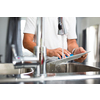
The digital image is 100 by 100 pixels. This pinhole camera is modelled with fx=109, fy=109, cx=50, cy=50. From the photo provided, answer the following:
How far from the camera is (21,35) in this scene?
1.47 m

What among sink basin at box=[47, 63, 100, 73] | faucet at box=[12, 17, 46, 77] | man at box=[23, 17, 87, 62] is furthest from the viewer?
man at box=[23, 17, 87, 62]

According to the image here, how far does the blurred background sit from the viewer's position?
1474mm

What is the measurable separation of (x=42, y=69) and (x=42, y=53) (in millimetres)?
77

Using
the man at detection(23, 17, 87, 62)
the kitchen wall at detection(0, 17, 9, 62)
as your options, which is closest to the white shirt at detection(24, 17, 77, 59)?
the man at detection(23, 17, 87, 62)

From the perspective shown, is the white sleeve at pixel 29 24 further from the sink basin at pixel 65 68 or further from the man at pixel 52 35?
the sink basin at pixel 65 68

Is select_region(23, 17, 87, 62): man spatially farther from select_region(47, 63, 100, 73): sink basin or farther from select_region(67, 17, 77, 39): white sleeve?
select_region(47, 63, 100, 73): sink basin

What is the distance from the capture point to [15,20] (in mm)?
1494

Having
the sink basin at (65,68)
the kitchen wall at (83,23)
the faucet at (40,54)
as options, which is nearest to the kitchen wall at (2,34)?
the sink basin at (65,68)

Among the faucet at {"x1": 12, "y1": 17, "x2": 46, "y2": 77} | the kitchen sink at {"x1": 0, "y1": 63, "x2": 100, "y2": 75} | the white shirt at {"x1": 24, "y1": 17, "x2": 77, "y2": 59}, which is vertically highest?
the white shirt at {"x1": 24, "y1": 17, "x2": 77, "y2": 59}

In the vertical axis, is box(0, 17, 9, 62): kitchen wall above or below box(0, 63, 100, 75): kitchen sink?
above

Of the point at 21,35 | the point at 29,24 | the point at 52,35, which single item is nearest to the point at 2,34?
the point at 21,35
